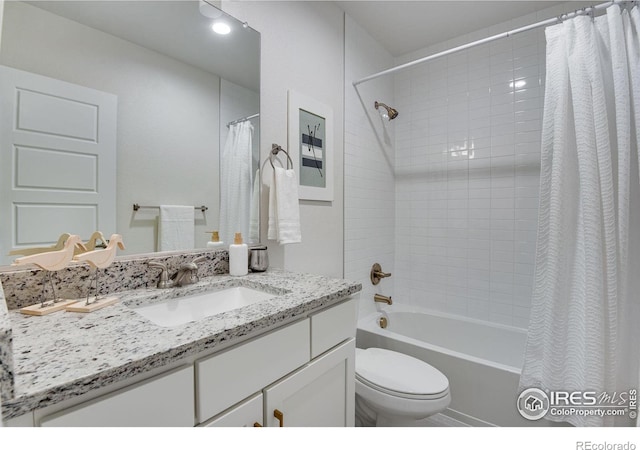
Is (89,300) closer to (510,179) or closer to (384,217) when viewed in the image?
(384,217)

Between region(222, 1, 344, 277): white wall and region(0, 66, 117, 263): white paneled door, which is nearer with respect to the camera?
region(0, 66, 117, 263): white paneled door

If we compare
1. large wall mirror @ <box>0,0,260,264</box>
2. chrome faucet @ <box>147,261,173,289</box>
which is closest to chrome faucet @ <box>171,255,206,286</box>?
chrome faucet @ <box>147,261,173,289</box>

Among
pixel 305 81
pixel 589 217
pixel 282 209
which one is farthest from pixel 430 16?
pixel 282 209

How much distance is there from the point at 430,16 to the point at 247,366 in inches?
89.3

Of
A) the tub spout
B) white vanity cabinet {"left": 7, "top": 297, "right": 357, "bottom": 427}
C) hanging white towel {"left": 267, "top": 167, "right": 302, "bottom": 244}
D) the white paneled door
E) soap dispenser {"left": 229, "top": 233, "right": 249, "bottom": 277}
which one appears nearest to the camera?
white vanity cabinet {"left": 7, "top": 297, "right": 357, "bottom": 427}

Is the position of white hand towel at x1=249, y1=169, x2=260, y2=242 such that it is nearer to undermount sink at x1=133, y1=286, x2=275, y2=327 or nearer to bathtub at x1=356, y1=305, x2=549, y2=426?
undermount sink at x1=133, y1=286, x2=275, y2=327

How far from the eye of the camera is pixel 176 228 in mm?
1104

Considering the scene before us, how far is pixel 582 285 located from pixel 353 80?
169 cm

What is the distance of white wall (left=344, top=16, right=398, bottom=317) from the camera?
196cm

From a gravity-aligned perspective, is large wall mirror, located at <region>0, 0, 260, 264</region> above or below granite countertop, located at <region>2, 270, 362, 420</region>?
above

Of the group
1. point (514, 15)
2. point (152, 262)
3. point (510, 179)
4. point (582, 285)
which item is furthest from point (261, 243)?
point (514, 15)

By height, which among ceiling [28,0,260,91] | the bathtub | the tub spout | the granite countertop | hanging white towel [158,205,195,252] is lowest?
the bathtub

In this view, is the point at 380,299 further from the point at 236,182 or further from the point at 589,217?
the point at 236,182

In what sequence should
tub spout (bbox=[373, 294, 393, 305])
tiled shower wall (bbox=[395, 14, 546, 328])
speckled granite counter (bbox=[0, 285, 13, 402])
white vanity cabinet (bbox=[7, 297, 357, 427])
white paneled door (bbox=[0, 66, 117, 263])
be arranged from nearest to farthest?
speckled granite counter (bbox=[0, 285, 13, 402])
white vanity cabinet (bbox=[7, 297, 357, 427])
white paneled door (bbox=[0, 66, 117, 263])
tiled shower wall (bbox=[395, 14, 546, 328])
tub spout (bbox=[373, 294, 393, 305])
